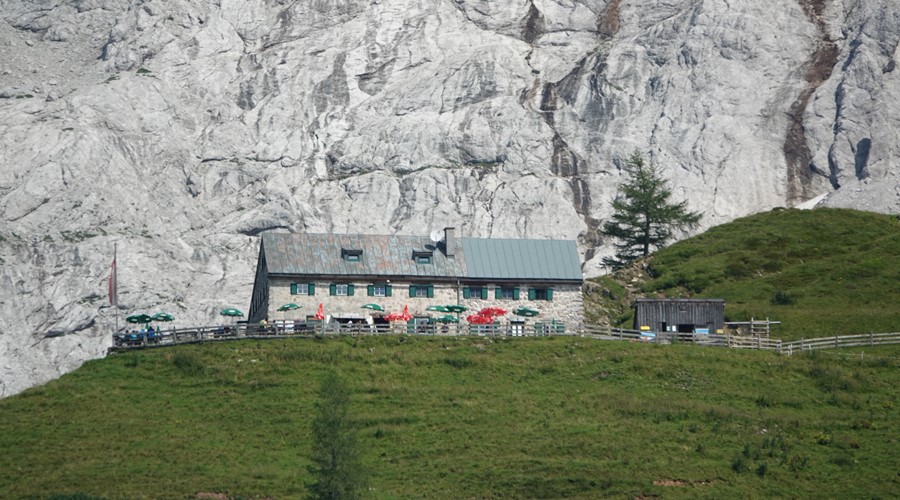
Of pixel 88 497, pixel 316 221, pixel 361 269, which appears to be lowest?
pixel 88 497

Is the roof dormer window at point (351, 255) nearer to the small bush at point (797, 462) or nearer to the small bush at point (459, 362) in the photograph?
the small bush at point (459, 362)

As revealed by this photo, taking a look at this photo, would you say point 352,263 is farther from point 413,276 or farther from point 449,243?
point 449,243

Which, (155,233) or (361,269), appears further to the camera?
(155,233)

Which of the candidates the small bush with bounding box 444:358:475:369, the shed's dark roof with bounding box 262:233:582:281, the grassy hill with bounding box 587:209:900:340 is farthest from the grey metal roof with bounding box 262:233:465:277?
the grassy hill with bounding box 587:209:900:340

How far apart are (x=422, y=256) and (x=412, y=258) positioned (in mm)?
795

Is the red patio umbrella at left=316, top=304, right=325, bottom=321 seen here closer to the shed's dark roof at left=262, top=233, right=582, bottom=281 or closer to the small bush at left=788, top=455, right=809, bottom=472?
the shed's dark roof at left=262, top=233, right=582, bottom=281

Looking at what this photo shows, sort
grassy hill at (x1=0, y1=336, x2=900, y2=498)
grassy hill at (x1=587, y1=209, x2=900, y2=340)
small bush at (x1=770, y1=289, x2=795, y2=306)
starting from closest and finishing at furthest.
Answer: grassy hill at (x1=0, y1=336, x2=900, y2=498)
grassy hill at (x1=587, y1=209, x2=900, y2=340)
small bush at (x1=770, y1=289, x2=795, y2=306)

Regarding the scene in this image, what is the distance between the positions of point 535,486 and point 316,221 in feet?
418

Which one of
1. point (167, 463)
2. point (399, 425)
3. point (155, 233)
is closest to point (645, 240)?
point (399, 425)

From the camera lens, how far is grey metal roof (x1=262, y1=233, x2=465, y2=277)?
98125 millimetres

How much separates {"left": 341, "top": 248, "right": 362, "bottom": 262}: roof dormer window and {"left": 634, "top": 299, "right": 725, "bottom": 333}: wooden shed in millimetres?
18863

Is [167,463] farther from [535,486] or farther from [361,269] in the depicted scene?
[361,269]

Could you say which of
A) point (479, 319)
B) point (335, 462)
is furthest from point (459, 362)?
point (335, 462)

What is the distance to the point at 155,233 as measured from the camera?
193750 millimetres
